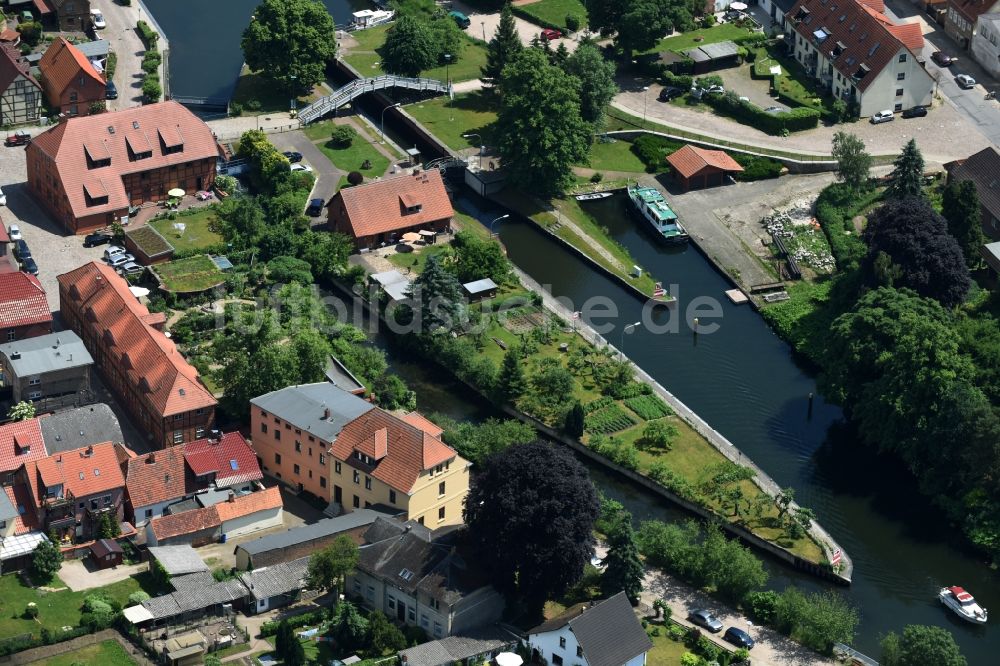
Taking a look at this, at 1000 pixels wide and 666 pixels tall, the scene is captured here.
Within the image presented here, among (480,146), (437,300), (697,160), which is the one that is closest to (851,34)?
(697,160)

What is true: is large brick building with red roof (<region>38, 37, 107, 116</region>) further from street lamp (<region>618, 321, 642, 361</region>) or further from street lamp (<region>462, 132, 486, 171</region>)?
street lamp (<region>618, 321, 642, 361</region>)

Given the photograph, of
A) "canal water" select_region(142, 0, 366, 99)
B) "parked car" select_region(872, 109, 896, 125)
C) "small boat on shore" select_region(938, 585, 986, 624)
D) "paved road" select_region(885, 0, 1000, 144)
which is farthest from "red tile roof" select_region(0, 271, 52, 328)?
"paved road" select_region(885, 0, 1000, 144)

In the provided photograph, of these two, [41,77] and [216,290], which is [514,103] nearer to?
[216,290]

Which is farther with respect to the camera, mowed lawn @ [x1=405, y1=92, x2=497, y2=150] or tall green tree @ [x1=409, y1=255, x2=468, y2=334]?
mowed lawn @ [x1=405, y1=92, x2=497, y2=150]

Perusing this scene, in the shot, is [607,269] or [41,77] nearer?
[607,269]

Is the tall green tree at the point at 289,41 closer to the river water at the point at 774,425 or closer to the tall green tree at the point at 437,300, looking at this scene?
the river water at the point at 774,425

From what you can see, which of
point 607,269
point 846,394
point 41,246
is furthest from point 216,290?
point 846,394

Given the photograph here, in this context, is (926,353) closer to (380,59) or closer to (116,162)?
(116,162)
